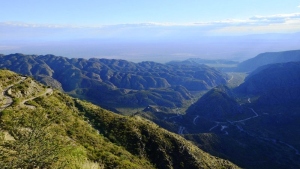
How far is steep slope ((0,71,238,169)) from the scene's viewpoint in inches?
835

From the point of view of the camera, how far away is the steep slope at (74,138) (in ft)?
69.6

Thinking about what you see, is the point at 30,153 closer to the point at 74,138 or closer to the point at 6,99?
the point at 74,138

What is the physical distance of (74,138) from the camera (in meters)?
36.5

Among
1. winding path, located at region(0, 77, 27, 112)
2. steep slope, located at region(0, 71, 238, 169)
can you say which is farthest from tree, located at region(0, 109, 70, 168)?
winding path, located at region(0, 77, 27, 112)

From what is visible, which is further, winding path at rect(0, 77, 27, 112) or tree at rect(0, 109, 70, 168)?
winding path at rect(0, 77, 27, 112)

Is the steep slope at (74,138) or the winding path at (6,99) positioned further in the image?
the winding path at (6,99)

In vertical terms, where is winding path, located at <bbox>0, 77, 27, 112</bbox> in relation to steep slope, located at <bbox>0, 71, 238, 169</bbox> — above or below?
above

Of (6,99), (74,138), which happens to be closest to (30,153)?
(74,138)

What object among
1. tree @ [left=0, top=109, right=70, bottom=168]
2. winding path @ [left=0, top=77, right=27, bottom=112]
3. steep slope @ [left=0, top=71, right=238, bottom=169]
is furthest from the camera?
winding path @ [left=0, top=77, right=27, bottom=112]

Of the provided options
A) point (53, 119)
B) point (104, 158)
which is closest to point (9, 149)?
point (104, 158)

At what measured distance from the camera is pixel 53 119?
37.8m

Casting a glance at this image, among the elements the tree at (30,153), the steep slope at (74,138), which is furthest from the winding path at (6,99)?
the tree at (30,153)

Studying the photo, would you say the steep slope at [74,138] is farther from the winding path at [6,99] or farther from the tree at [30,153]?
the winding path at [6,99]

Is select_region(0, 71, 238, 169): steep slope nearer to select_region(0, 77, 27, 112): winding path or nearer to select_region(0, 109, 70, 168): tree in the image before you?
select_region(0, 109, 70, 168): tree
